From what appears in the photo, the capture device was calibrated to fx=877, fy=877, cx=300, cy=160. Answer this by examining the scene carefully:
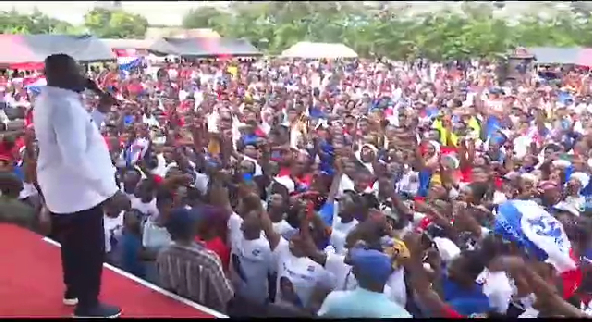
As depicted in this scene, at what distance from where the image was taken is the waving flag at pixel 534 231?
351 centimetres

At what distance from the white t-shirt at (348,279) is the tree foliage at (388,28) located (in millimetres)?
865

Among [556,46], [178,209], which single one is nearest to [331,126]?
[178,209]

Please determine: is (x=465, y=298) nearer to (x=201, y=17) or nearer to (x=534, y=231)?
(x=534, y=231)

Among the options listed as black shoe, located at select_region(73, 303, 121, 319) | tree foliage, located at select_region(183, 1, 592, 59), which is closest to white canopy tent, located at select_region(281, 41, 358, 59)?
tree foliage, located at select_region(183, 1, 592, 59)

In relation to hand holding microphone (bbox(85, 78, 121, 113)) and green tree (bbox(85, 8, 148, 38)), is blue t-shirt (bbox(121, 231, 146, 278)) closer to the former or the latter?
hand holding microphone (bbox(85, 78, 121, 113))

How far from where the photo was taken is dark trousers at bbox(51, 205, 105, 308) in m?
3.20

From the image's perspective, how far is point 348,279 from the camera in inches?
129

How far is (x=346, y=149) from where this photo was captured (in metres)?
3.47

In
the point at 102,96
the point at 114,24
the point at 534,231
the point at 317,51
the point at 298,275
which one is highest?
the point at 114,24

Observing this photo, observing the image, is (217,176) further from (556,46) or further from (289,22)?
(556,46)

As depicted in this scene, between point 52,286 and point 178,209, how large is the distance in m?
0.55

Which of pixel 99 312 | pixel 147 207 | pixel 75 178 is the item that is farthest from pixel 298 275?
pixel 75 178

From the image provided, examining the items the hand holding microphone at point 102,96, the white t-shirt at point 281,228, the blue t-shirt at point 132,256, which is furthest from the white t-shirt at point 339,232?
the hand holding microphone at point 102,96

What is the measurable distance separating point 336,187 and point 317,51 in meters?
0.57
